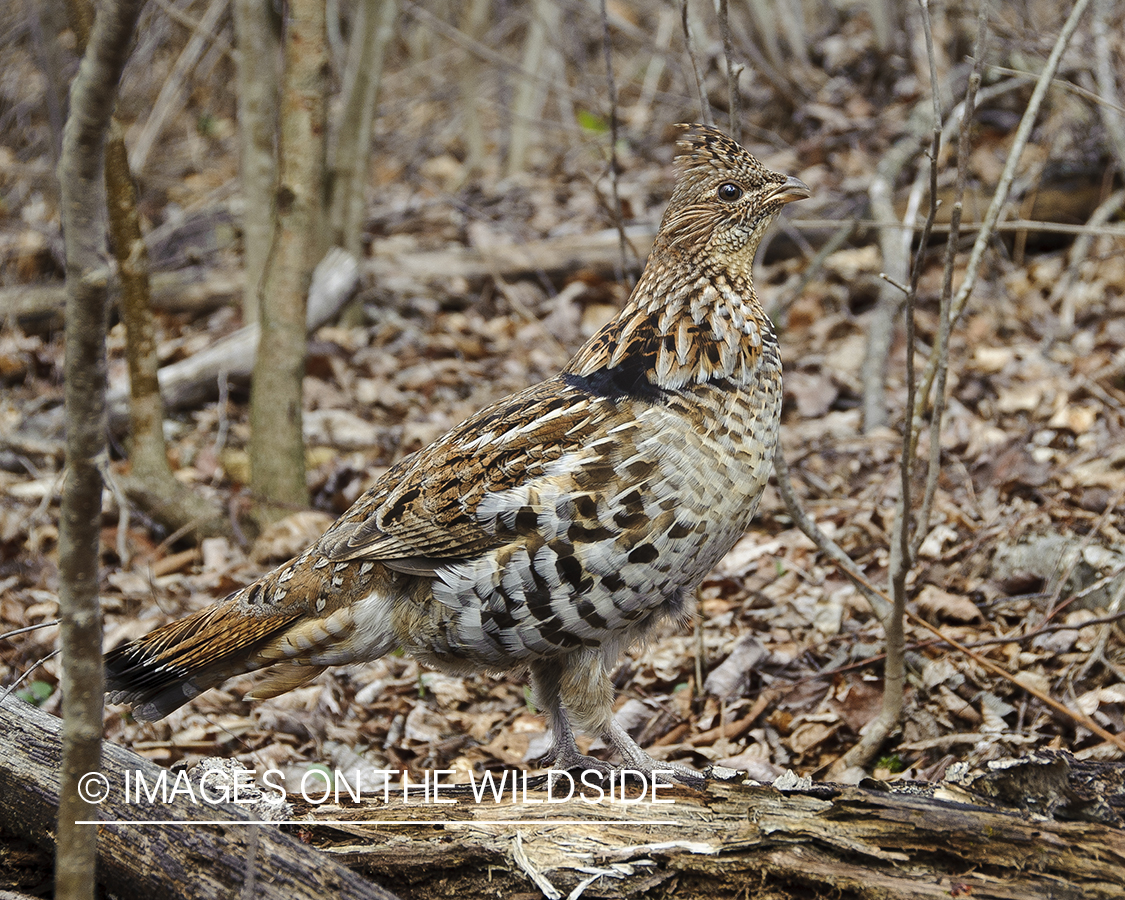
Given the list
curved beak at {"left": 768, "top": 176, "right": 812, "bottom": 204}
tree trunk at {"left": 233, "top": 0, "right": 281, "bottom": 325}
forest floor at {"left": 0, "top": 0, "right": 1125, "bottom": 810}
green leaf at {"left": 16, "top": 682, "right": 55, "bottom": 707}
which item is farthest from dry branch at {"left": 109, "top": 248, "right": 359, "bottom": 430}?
curved beak at {"left": 768, "top": 176, "right": 812, "bottom": 204}

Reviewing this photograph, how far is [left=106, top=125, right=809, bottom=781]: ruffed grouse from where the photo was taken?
2910 mm

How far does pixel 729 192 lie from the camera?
3297 millimetres

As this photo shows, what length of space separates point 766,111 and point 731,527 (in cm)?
707

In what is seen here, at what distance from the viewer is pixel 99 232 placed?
5.36 feet

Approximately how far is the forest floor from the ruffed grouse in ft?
2.72

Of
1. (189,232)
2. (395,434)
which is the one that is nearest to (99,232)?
(395,434)

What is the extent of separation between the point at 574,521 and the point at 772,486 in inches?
109

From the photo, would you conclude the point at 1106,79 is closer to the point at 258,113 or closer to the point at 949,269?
the point at 949,269

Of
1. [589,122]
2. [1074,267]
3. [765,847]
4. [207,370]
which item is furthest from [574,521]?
[589,122]

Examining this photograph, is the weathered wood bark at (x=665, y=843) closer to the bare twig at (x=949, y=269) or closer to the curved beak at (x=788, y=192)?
the bare twig at (x=949, y=269)

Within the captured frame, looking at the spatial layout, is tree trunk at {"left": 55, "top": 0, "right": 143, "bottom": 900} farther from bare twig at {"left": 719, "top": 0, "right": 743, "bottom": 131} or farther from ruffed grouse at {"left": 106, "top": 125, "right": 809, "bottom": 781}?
bare twig at {"left": 719, "top": 0, "right": 743, "bottom": 131}

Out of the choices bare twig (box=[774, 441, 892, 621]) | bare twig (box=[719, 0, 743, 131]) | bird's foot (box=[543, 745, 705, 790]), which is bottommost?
bird's foot (box=[543, 745, 705, 790])

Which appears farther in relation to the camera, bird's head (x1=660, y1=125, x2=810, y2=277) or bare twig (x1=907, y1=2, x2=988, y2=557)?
bird's head (x1=660, y1=125, x2=810, y2=277)

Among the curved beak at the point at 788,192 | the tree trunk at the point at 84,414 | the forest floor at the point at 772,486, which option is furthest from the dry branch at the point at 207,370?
the tree trunk at the point at 84,414
